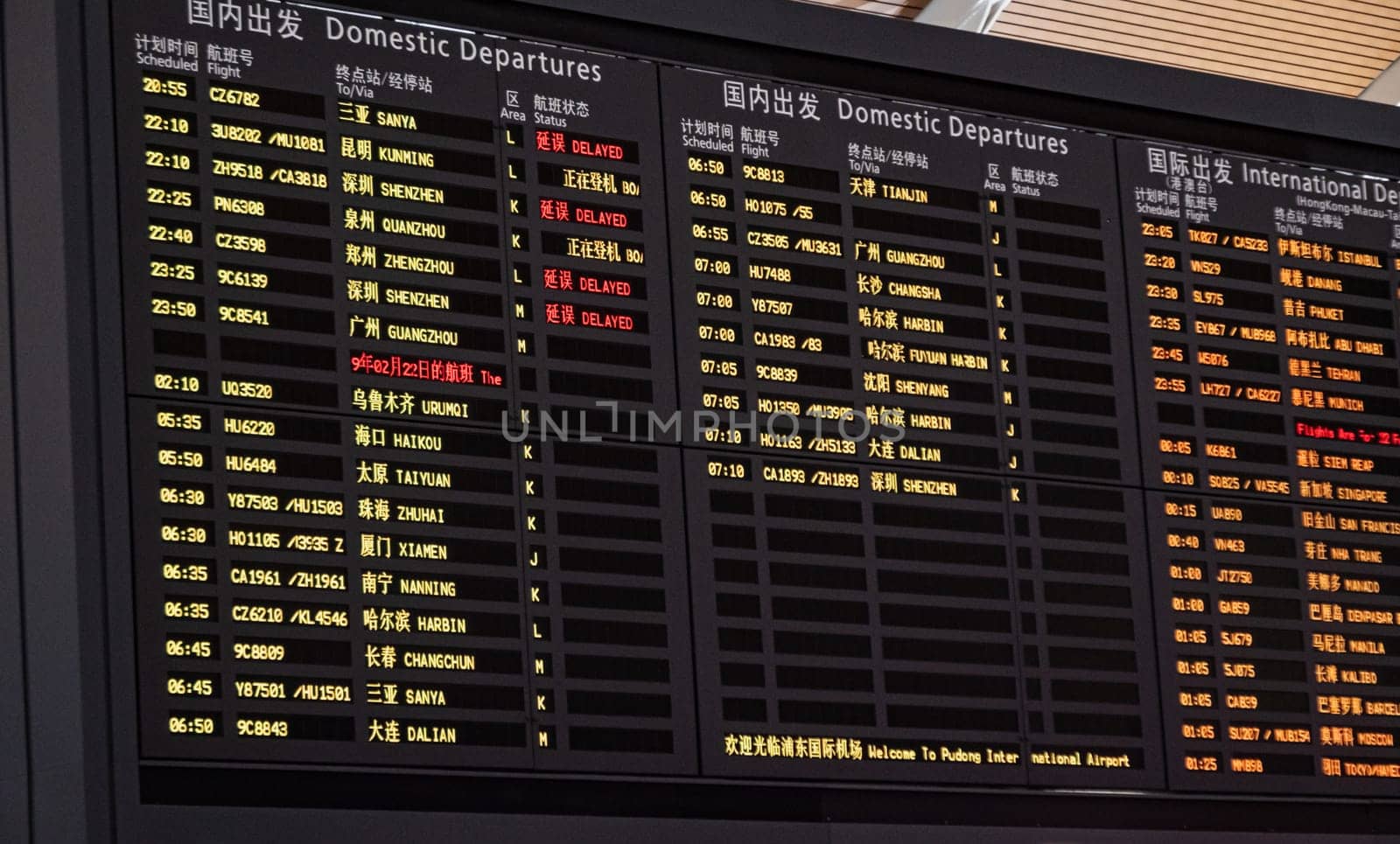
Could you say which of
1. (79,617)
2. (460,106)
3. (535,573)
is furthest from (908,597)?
(79,617)

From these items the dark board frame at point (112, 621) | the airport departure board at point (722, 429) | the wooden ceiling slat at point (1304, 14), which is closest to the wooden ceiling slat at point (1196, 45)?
the wooden ceiling slat at point (1304, 14)

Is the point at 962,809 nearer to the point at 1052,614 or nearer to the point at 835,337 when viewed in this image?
the point at 1052,614

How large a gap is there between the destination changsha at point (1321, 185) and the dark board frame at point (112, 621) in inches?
74.1

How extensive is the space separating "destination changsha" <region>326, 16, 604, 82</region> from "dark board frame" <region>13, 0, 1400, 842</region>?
0.08 metres

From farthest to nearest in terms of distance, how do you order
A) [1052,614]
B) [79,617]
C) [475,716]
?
[1052,614]
[475,716]
[79,617]

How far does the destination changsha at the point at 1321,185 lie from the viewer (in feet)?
25.4

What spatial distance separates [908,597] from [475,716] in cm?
146

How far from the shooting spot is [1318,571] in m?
7.32

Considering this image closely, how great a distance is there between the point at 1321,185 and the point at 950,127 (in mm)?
1567

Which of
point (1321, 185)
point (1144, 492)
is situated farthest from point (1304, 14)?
point (1144, 492)

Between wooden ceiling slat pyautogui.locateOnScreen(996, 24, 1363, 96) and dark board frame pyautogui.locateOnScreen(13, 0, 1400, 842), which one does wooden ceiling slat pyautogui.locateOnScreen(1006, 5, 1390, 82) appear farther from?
dark board frame pyautogui.locateOnScreen(13, 0, 1400, 842)

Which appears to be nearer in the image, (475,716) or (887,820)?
(475,716)

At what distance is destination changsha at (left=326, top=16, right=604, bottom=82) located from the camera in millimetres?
6293

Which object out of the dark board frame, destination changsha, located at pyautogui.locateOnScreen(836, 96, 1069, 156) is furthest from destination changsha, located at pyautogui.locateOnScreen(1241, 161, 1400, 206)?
the dark board frame
